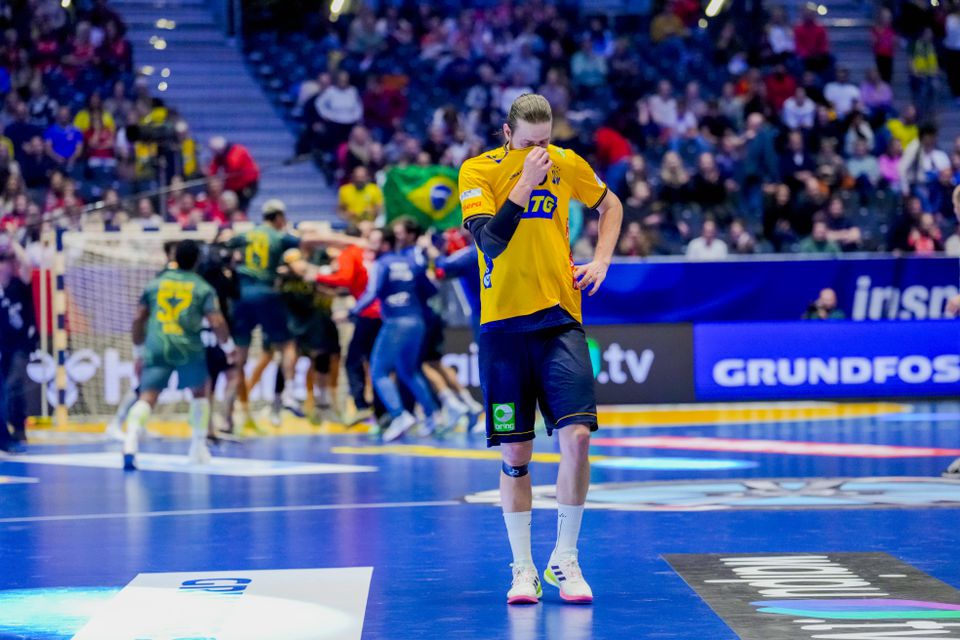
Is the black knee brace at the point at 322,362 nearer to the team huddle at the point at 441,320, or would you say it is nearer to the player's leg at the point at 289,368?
the team huddle at the point at 441,320

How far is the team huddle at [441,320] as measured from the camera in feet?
21.7

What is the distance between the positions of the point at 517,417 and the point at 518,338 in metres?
0.34

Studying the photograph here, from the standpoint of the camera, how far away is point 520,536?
6711 millimetres

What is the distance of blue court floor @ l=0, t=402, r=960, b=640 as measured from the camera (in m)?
6.42

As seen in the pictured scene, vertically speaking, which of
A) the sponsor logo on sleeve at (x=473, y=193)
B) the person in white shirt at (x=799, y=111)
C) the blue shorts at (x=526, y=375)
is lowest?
the blue shorts at (x=526, y=375)

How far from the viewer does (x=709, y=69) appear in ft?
87.4

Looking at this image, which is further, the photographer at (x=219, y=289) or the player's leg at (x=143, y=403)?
the photographer at (x=219, y=289)

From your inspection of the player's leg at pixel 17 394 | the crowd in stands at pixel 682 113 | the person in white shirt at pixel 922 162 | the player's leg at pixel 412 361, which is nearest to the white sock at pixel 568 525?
the player's leg at pixel 412 361

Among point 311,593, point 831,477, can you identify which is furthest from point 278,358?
point 311,593

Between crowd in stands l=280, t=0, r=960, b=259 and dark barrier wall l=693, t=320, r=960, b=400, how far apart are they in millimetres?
2044

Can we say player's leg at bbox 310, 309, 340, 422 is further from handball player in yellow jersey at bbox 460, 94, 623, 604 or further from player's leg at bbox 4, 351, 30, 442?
handball player in yellow jersey at bbox 460, 94, 623, 604

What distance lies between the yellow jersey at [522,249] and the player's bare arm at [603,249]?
12cm

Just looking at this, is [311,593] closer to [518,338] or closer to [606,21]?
[518,338]

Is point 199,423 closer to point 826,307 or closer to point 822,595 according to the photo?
point 822,595
